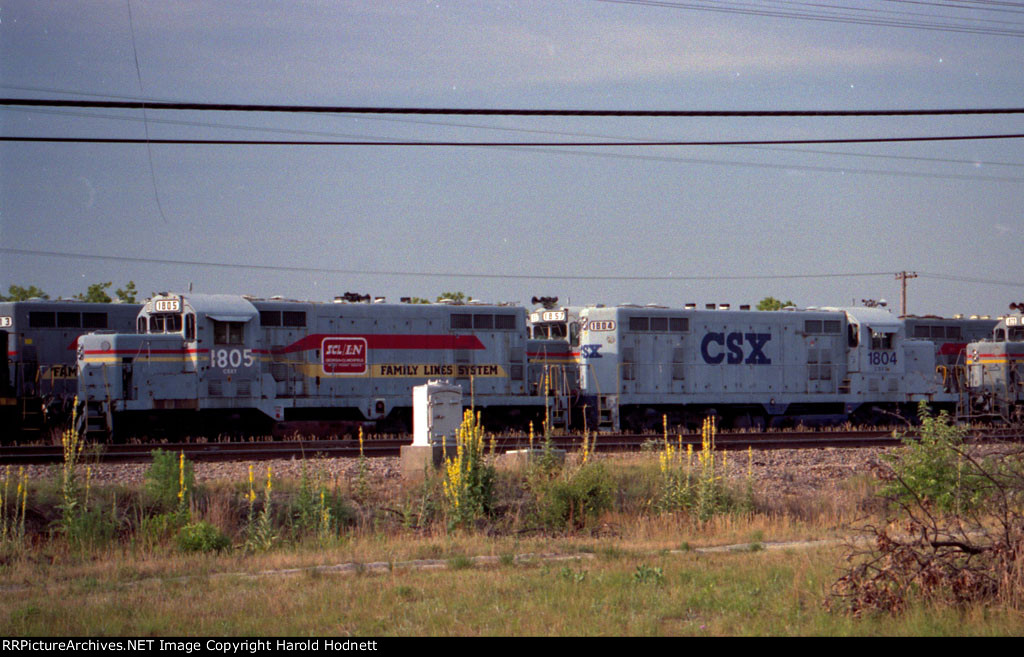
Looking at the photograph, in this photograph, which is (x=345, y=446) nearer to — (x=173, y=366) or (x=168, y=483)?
(x=173, y=366)

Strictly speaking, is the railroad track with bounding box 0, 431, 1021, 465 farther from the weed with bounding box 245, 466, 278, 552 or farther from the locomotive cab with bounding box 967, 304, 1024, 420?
the locomotive cab with bounding box 967, 304, 1024, 420

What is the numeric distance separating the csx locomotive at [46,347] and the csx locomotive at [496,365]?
1.60 metres

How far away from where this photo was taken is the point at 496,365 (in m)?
28.4

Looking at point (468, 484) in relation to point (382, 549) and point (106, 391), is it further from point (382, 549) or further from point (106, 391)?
point (106, 391)

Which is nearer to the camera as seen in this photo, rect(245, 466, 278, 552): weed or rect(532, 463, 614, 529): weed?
rect(245, 466, 278, 552): weed

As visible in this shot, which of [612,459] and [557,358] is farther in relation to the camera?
[557,358]

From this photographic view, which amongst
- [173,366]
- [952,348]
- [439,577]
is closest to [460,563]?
[439,577]

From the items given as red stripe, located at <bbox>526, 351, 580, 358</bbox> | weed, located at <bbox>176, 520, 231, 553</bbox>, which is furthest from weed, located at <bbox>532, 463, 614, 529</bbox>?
red stripe, located at <bbox>526, 351, 580, 358</bbox>

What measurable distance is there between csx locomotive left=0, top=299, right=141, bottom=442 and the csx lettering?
17144 millimetres

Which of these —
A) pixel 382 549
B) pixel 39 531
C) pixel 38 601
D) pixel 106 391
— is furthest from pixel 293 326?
pixel 38 601

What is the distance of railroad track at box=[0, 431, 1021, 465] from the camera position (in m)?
18.8

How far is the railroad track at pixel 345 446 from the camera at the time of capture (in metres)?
18.8

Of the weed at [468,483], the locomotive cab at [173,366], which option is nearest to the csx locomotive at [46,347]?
the locomotive cab at [173,366]

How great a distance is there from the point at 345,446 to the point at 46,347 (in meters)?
11.6
